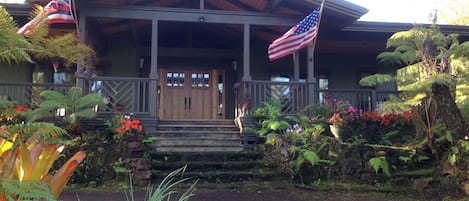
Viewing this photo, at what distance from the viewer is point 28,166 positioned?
225 cm

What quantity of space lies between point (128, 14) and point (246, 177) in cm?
472

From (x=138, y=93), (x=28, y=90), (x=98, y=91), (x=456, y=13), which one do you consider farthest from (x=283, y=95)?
(x=456, y=13)

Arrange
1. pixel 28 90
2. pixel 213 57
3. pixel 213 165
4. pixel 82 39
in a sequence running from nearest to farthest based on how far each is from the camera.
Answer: pixel 213 165
pixel 82 39
pixel 28 90
pixel 213 57

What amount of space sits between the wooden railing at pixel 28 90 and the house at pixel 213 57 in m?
0.04

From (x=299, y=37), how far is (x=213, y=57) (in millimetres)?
3746

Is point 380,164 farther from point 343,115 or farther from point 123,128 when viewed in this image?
point 123,128

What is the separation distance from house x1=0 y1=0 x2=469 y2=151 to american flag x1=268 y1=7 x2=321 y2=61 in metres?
0.87

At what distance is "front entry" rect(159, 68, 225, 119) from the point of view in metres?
11.9

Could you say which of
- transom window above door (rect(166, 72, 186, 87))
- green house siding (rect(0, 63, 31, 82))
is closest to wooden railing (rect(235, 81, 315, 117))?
transom window above door (rect(166, 72, 186, 87))

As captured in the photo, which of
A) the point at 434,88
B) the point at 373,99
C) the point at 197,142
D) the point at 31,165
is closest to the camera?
the point at 31,165

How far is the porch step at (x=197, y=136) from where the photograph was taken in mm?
8297

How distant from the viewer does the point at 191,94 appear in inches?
475

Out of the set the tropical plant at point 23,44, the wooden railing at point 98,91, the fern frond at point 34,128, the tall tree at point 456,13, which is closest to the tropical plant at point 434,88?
the wooden railing at point 98,91

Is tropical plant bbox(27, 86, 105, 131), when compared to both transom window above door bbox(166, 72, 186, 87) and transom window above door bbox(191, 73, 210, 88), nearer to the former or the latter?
transom window above door bbox(166, 72, 186, 87)
